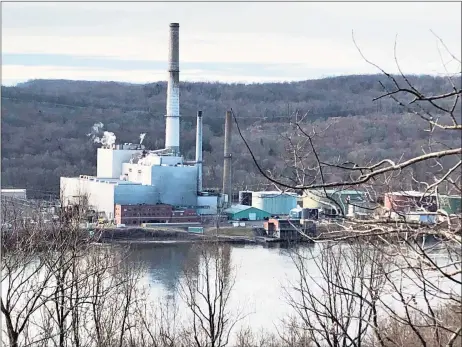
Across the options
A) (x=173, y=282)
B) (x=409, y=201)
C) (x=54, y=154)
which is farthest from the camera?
(x=54, y=154)

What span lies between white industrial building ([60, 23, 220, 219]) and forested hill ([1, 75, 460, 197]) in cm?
109

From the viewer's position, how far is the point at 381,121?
12.8m

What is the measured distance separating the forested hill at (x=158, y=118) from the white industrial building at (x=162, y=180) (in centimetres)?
109

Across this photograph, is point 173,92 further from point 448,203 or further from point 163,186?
point 448,203

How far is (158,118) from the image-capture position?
59.4 feet

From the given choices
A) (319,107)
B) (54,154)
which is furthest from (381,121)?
(54,154)

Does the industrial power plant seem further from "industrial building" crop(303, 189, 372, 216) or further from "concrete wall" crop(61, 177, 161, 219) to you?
"industrial building" crop(303, 189, 372, 216)

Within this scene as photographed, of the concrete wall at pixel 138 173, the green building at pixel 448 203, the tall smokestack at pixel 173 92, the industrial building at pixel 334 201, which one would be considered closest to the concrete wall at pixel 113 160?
the concrete wall at pixel 138 173

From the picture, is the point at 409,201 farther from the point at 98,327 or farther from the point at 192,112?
the point at 192,112

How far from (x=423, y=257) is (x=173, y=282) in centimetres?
556

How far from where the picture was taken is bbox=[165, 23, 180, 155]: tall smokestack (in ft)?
35.9

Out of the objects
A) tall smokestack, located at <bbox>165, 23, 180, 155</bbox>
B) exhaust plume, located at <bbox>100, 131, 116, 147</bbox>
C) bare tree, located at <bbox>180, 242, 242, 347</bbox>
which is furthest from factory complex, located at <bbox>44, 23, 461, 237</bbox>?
bare tree, located at <bbox>180, 242, 242, 347</bbox>

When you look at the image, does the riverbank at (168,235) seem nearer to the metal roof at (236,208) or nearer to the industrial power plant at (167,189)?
the industrial power plant at (167,189)

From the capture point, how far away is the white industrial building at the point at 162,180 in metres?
10.6
